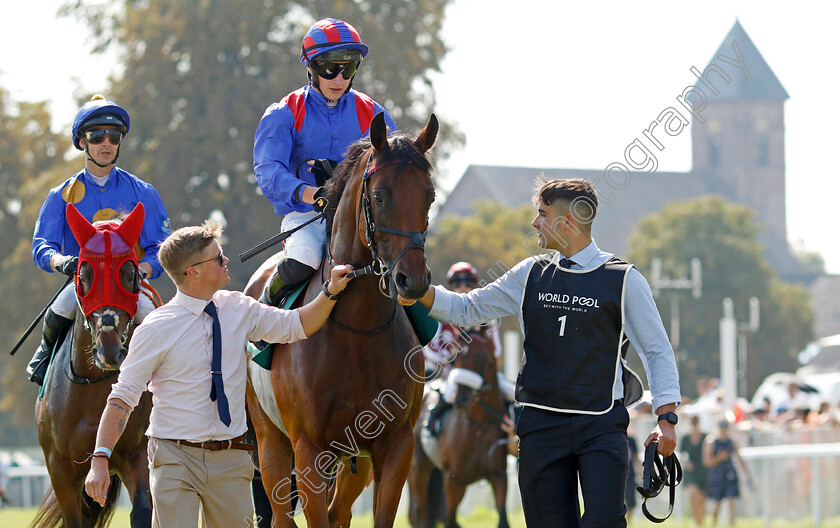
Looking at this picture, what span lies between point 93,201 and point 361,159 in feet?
7.80

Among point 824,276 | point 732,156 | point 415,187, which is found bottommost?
point 415,187

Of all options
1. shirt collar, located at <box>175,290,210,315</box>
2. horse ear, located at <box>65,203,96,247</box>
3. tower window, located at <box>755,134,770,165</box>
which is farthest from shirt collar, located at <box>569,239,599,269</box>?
tower window, located at <box>755,134,770,165</box>

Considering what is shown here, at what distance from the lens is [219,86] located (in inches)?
1166

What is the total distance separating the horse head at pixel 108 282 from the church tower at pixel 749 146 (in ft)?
352

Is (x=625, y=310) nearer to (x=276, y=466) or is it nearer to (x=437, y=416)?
(x=276, y=466)

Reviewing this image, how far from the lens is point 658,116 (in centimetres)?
823

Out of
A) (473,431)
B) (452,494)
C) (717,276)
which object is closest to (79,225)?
(473,431)

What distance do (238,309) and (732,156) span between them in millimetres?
112101

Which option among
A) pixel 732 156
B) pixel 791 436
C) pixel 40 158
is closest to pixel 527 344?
pixel 791 436

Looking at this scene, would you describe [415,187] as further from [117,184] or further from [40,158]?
[40,158]

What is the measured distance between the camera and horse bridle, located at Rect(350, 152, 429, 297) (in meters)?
4.68

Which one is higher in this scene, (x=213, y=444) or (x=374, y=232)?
(x=374, y=232)

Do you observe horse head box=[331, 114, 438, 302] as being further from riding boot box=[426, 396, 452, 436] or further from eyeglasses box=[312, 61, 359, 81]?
riding boot box=[426, 396, 452, 436]

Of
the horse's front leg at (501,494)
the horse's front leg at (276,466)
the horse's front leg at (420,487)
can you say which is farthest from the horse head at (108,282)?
the horse's front leg at (420,487)
